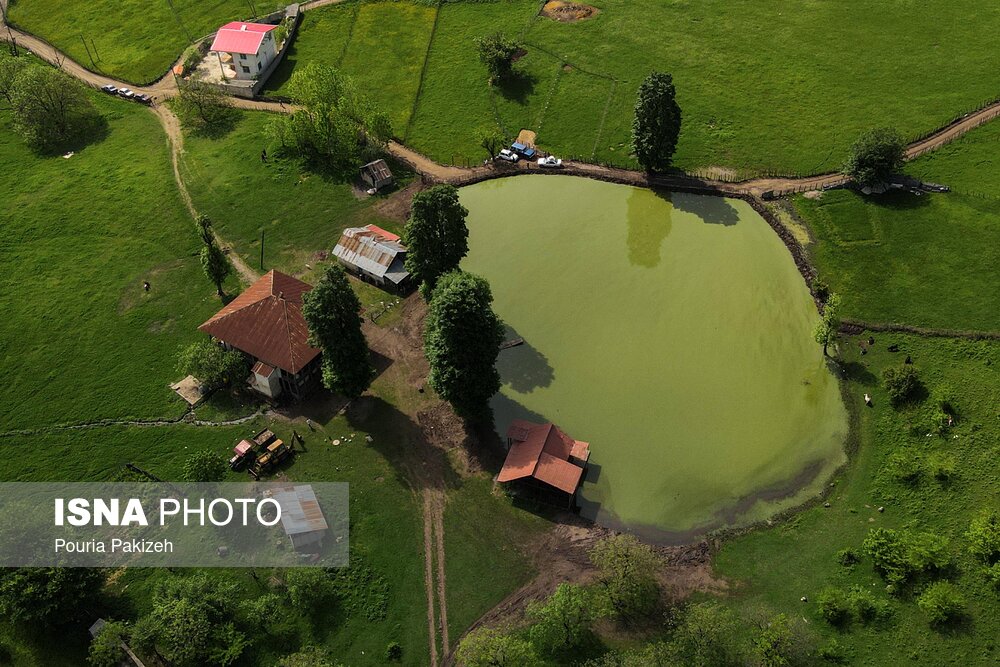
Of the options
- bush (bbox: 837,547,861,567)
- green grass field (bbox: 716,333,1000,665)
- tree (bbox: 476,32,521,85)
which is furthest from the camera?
tree (bbox: 476,32,521,85)

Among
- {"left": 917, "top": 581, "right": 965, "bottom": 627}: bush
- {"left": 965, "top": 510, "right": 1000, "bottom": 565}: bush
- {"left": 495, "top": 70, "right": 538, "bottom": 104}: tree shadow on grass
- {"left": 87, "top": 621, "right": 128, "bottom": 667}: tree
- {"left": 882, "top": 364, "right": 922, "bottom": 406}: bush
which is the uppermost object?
{"left": 495, "top": 70, "right": 538, "bottom": 104}: tree shadow on grass

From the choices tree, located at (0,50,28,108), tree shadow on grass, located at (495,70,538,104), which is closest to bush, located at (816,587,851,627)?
tree shadow on grass, located at (495,70,538,104)

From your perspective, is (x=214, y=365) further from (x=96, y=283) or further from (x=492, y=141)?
(x=492, y=141)

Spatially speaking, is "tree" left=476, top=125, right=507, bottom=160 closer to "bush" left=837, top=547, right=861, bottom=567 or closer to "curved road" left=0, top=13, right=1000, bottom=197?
"curved road" left=0, top=13, right=1000, bottom=197

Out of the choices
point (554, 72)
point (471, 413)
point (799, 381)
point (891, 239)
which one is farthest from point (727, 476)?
point (554, 72)

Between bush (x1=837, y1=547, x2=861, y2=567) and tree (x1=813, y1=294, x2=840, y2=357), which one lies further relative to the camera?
tree (x1=813, y1=294, x2=840, y2=357)

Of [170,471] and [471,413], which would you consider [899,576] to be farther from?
[170,471]

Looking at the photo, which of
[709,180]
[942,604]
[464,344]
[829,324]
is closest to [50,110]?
[464,344]
